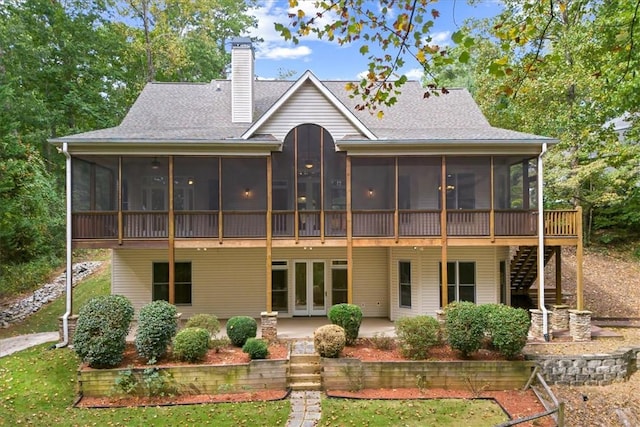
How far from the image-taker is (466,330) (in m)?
10.5

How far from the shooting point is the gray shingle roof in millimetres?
13523

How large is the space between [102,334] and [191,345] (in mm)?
2118

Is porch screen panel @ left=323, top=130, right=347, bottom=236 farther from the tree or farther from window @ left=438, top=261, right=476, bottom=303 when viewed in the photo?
the tree

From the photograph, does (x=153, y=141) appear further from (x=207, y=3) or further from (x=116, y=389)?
(x=207, y=3)

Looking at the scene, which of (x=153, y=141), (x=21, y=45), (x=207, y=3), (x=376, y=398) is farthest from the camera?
(x=207, y=3)

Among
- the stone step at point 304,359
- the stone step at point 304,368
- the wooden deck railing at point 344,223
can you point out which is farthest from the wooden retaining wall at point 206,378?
Answer: the wooden deck railing at point 344,223


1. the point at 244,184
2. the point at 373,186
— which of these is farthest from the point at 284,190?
the point at 373,186

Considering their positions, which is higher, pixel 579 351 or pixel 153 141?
pixel 153 141

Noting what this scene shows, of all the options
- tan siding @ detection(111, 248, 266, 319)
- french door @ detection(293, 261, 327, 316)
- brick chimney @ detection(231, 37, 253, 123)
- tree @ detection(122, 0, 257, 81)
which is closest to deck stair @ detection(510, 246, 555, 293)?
french door @ detection(293, 261, 327, 316)

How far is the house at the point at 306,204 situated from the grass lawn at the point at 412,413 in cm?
390

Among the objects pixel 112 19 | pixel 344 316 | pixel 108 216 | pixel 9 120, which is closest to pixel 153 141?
pixel 108 216

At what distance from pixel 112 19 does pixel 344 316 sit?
2499cm

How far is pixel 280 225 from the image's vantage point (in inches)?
537

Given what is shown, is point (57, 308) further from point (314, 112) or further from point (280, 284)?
point (314, 112)
